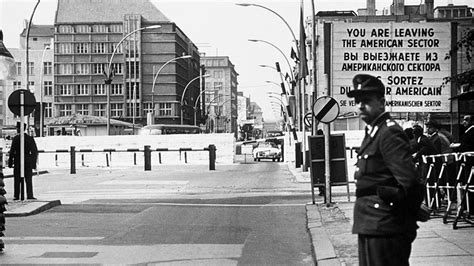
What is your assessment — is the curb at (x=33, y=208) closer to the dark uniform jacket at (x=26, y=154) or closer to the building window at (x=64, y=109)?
the dark uniform jacket at (x=26, y=154)

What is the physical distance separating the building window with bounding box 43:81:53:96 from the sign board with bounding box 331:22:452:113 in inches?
4491

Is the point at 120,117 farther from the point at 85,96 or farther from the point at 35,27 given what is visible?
the point at 35,27

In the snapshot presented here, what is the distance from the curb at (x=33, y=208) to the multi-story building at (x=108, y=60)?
98.7m

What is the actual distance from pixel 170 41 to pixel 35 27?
45.0 m

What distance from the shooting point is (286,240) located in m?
11.8

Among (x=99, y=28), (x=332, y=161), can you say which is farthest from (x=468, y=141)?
(x=99, y=28)

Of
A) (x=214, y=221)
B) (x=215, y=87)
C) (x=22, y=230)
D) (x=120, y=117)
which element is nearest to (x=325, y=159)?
(x=214, y=221)

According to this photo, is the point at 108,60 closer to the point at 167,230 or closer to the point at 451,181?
the point at 167,230

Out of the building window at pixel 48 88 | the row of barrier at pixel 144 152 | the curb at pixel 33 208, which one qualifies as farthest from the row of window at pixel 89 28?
the curb at pixel 33 208

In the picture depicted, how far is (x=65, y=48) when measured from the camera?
387 feet

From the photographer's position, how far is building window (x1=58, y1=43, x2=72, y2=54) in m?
118

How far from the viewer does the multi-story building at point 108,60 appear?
117 meters

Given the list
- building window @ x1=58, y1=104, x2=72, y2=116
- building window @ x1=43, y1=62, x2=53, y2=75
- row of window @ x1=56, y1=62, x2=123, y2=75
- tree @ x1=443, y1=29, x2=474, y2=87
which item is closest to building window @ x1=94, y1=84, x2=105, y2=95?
row of window @ x1=56, y1=62, x2=123, y2=75

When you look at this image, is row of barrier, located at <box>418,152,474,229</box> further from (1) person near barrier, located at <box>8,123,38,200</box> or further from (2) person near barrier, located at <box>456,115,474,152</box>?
(1) person near barrier, located at <box>8,123,38,200</box>
